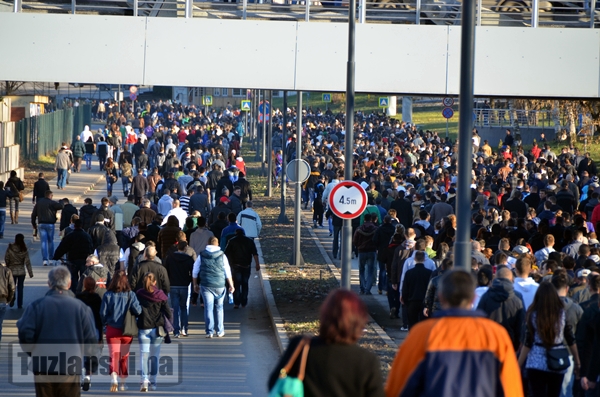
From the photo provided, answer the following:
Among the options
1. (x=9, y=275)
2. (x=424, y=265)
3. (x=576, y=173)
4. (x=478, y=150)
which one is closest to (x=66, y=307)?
(x=9, y=275)

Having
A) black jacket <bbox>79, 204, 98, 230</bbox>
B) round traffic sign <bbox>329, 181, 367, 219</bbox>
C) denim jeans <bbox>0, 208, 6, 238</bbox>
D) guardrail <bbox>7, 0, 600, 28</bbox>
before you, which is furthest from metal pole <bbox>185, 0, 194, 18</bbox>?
denim jeans <bbox>0, 208, 6, 238</bbox>

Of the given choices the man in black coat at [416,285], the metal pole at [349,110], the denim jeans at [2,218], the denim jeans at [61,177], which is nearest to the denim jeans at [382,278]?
A: the metal pole at [349,110]

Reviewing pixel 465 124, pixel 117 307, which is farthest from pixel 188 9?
pixel 465 124

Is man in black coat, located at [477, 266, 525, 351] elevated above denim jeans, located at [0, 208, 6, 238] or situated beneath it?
Answer: elevated above

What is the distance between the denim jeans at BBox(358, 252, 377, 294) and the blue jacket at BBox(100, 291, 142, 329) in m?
8.31

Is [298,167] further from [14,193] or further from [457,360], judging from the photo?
[457,360]

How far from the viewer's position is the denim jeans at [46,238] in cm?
2175

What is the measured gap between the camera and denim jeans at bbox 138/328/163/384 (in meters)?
11.5

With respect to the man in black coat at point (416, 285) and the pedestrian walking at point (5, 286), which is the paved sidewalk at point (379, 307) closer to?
the man in black coat at point (416, 285)

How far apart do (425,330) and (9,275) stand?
8850mm

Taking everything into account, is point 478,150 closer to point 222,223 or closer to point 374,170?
point 374,170

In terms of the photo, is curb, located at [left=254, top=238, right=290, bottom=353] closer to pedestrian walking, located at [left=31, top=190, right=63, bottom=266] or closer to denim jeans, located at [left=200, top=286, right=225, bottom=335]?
denim jeans, located at [left=200, top=286, right=225, bottom=335]

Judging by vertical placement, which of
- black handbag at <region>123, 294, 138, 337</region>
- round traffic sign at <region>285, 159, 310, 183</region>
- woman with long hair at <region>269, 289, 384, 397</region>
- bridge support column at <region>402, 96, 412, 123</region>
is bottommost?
black handbag at <region>123, 294, 138, 337</region>

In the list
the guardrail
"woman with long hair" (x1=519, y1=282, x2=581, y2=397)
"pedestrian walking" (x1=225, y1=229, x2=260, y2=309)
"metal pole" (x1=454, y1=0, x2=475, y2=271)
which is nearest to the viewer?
"woman with long hair" (x1=519, y1=282, x2=581, y2=397)
